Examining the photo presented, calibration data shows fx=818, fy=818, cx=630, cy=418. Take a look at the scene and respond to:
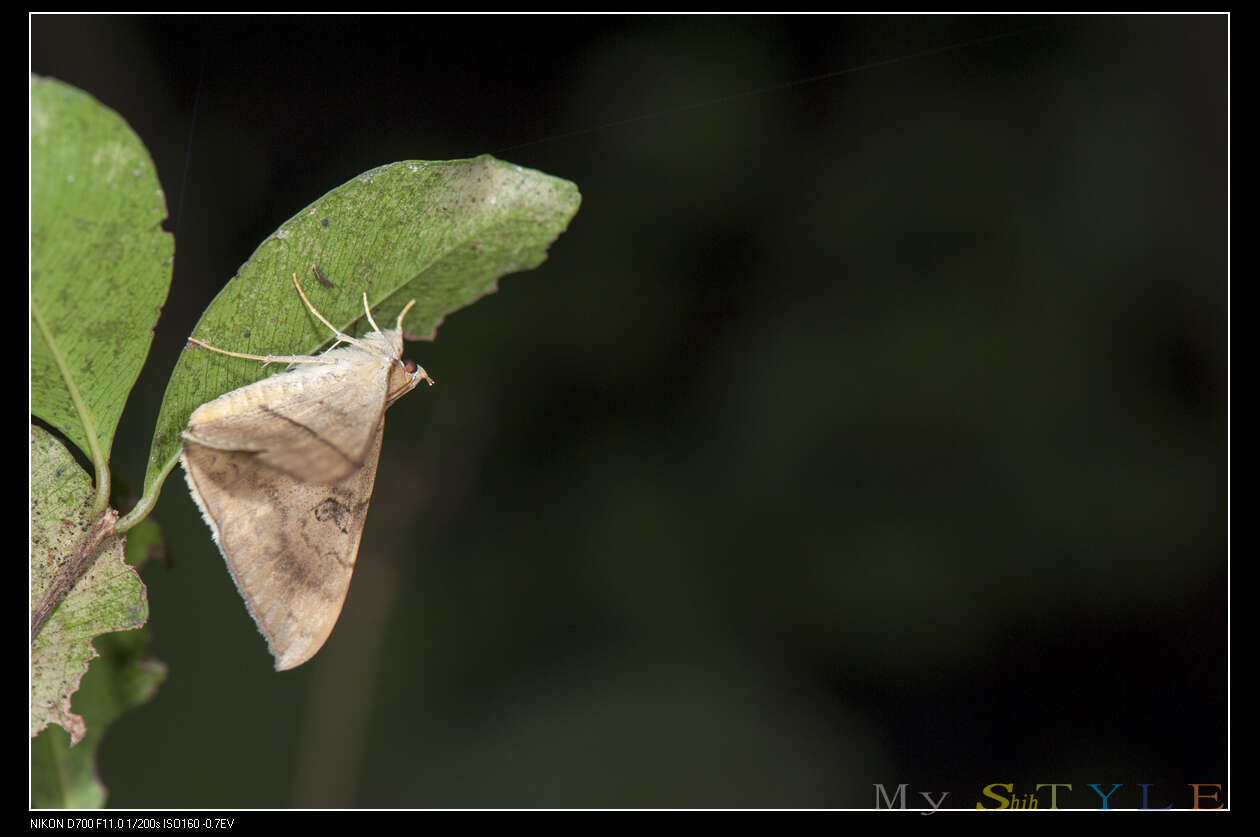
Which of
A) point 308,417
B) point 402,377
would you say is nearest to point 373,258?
point 308,417

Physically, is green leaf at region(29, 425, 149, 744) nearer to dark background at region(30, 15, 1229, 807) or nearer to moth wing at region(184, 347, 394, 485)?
moth wing at region(184, 347, 394, 485)

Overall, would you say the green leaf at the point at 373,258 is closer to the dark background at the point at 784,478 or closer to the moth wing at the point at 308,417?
the moth wing at the point at 308,417

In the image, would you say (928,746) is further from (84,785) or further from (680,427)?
(84,785)

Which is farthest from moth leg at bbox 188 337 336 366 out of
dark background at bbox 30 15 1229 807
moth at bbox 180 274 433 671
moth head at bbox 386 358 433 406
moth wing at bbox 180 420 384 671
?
dark background at bbox 30 15 1229 807

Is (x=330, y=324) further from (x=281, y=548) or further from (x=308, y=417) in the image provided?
(x=281, y=548)

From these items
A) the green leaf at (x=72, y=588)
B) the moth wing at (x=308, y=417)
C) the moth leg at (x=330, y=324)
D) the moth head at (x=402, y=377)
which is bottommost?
the green leaf at (x=72, y=588)

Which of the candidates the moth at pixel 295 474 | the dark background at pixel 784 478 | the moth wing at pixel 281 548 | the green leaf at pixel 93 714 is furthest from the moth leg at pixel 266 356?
the dark background at pixel 784 478
